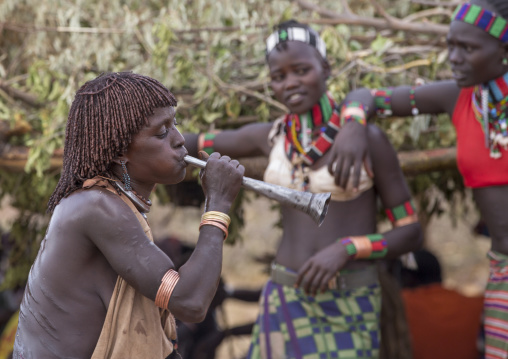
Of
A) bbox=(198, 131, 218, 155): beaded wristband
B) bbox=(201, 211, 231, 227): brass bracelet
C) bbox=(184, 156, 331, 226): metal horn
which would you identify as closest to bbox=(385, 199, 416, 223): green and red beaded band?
bbox=(198, 131, 218, 155): beaded wristband

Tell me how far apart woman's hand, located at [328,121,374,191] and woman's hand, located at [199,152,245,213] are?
93 centimetres

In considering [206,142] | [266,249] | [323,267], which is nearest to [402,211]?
[323,267]

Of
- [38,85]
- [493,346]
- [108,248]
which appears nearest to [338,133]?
[493,346]

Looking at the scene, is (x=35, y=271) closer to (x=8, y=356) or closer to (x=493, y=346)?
(x=493, y=346)

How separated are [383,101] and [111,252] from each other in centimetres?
172

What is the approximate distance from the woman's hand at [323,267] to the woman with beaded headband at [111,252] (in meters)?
1.03

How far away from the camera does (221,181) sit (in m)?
1.99

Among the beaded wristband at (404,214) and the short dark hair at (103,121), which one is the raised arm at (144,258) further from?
the beaded wristband at (404,214)

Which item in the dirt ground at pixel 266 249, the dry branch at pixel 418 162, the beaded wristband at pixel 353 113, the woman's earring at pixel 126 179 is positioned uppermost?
the beaded wristband at pixel 353 113

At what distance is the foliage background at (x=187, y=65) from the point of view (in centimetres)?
371

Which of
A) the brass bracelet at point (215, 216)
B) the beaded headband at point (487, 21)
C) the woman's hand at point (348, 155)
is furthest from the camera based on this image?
the woman's hand at point (348, 155)

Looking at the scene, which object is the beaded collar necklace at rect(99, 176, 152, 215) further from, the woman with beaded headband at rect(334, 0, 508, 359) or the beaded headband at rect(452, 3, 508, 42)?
the beaded headband at rect(452, 3, 508, 42)

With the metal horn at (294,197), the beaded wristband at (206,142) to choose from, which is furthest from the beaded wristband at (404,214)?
the metal horn at (294,197)

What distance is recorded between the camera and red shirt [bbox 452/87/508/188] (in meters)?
2.82
